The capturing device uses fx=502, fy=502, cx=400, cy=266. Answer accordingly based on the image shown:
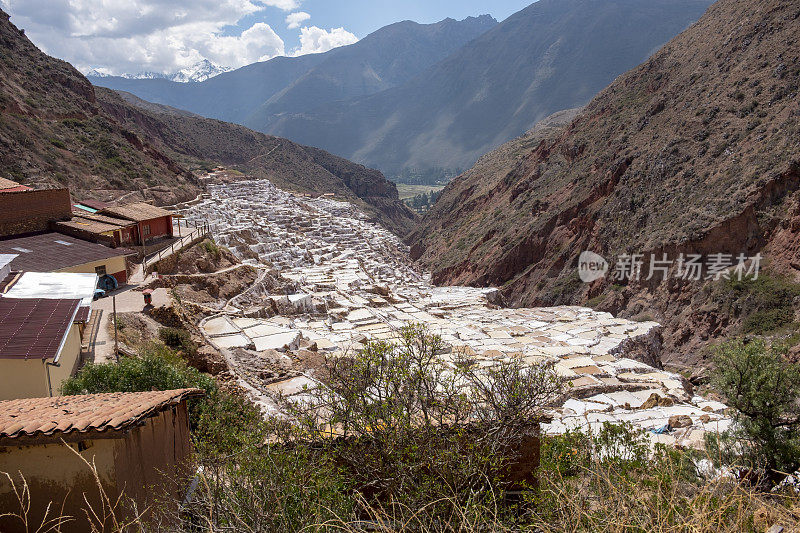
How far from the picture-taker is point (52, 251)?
47.8 ft

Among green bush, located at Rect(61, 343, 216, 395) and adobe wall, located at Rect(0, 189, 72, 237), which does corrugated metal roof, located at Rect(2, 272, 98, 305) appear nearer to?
green bush, located at Rect(61, 343, 216, 395)

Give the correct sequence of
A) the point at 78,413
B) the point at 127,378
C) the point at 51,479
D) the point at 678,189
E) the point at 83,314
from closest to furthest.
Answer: the point at 51,479, the point at 78,413, the point at 127,378, the point at 83,314, the point at 678,189

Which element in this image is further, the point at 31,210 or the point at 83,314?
the point at 31,210

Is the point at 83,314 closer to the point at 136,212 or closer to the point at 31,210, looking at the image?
the point at 31,210

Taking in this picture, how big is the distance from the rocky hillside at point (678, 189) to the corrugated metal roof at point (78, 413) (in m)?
20.5

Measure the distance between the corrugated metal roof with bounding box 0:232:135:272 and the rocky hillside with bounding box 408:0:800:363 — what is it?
70.7ft

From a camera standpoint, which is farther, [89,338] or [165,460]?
[89,338]

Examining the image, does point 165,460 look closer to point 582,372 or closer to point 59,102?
point 582,372

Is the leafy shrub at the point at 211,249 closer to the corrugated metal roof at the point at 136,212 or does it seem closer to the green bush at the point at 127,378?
the corrugated metal roof at the point at 136,212

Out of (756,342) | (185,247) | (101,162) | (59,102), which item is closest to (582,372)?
(756,342)

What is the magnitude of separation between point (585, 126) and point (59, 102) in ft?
135

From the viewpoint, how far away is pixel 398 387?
5184mm

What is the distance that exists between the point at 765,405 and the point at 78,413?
8444 millimetres

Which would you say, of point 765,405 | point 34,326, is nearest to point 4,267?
point 34,326
